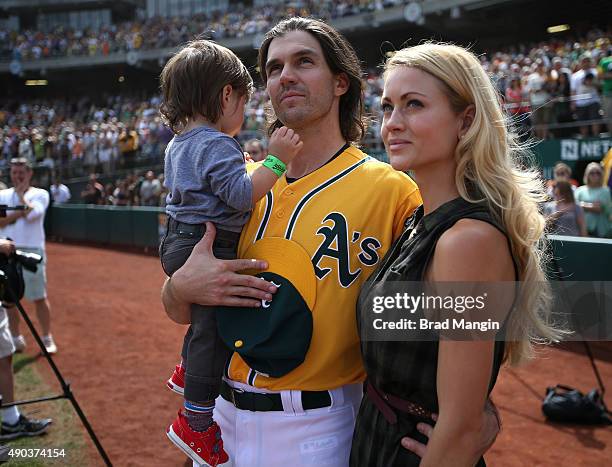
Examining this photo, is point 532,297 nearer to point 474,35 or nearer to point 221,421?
point 221,421

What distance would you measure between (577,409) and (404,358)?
12.4 feet

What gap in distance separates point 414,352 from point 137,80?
37631mm

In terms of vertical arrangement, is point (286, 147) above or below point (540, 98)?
above

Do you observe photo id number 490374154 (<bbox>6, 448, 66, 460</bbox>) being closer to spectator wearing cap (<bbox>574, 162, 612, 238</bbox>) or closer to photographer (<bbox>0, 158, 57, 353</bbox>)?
photographer (<bbox>0, 158, 57, 353</bbox>)

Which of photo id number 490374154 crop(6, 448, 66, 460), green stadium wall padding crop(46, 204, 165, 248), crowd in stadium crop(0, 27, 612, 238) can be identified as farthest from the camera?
green stadium wall padding crop(46, 204, 165, 248)

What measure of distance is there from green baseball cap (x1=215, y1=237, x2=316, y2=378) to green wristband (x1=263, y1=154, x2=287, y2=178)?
25cm

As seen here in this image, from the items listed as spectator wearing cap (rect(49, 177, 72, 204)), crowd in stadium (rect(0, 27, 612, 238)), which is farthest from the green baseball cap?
spectator wearing cap (rect(49, 177, 72, 204))

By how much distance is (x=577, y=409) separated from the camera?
4734mm

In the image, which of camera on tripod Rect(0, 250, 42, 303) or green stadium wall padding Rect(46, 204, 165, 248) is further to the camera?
green stadium wall padding Rect(46, 204, 165, 248)

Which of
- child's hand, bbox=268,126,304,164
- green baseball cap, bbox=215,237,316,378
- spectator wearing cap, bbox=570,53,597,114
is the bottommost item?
green baseball cap, bbox=215,237,316,378

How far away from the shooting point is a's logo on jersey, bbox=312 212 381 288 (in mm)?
1966

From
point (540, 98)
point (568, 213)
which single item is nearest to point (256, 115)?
point (540, 98)

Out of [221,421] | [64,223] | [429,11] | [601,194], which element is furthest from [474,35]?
[221,421]

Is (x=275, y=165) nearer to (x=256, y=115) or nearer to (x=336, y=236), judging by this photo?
(x=336, y=236)
